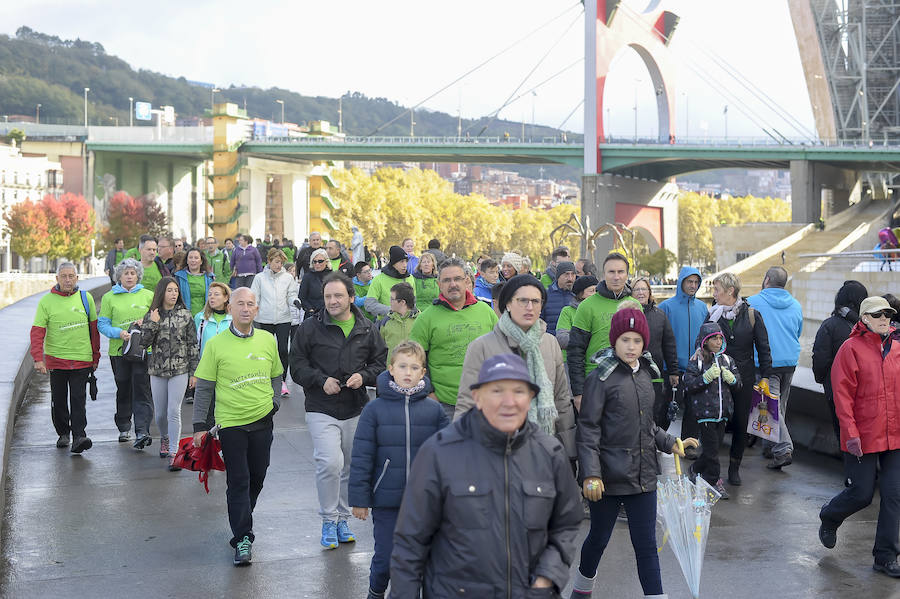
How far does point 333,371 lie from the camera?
6.44m

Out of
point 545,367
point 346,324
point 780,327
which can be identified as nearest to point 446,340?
point 346,324

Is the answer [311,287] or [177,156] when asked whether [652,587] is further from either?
[177,156]

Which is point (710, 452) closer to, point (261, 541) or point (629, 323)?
point (629, 323)

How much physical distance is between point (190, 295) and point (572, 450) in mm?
6825

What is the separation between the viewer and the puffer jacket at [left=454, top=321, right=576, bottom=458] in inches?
208

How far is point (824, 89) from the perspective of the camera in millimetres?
78375

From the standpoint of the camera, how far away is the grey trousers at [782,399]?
28.6 feet

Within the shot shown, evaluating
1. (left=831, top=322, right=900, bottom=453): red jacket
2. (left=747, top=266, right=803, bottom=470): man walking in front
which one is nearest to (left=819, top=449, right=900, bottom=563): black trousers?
(left=831, top=322, right=900, bottom=453): red jacket

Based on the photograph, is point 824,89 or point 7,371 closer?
point 7,371

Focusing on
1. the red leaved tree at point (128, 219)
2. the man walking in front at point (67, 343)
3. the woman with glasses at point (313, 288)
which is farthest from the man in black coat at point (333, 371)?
the red leaved tree at point (128, 219)

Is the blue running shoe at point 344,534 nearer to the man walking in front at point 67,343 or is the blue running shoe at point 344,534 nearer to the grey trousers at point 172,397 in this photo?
the grey trousers at point 172,397

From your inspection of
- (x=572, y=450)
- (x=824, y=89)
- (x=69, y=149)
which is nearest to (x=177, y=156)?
(x=69, y=149)

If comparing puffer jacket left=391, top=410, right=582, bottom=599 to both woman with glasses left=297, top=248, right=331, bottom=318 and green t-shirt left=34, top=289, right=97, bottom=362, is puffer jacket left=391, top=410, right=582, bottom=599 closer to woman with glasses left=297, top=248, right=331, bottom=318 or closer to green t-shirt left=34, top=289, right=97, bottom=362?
green t-shirt left=34, top=289, right=97, bottom=362

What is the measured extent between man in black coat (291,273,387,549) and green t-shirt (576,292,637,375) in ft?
4.74
